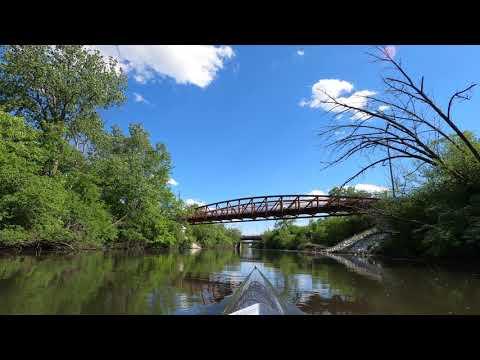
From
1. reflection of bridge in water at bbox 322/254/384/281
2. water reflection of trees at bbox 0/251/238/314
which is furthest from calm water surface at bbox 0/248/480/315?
reflection of bridge in water at bbox 322/254/384/281

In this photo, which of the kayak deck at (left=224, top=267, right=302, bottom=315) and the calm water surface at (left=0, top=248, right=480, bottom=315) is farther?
the calm water surface at (left=0, top=248, right=480, bottom=315)

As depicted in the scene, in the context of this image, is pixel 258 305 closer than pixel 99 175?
Yes

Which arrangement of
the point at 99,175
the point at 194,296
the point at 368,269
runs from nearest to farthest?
1. the point at 194,296
2. the point at 368,269
3. the point at 99,175

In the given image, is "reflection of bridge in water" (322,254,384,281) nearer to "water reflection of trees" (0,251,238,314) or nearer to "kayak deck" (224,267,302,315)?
"water reflection of trees" (0,251,238,314)

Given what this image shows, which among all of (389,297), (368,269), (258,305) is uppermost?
(368,269)

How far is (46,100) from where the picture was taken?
20.4 meters

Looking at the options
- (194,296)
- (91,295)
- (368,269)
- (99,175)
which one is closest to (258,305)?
(194,296)

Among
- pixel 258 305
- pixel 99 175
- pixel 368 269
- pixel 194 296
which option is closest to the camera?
pixel 258 305

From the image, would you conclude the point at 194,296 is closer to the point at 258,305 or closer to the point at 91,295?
the point at 91,295

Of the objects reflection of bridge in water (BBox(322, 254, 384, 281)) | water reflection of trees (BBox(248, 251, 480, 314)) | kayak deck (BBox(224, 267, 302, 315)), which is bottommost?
water reflection of trees (BBox(248, 251, 480, 314))

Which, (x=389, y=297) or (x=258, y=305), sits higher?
(x=258, y=305)

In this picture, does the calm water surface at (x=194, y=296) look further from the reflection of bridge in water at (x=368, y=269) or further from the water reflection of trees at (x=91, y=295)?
the reflection of bridge in water at (x=368, y=269)
